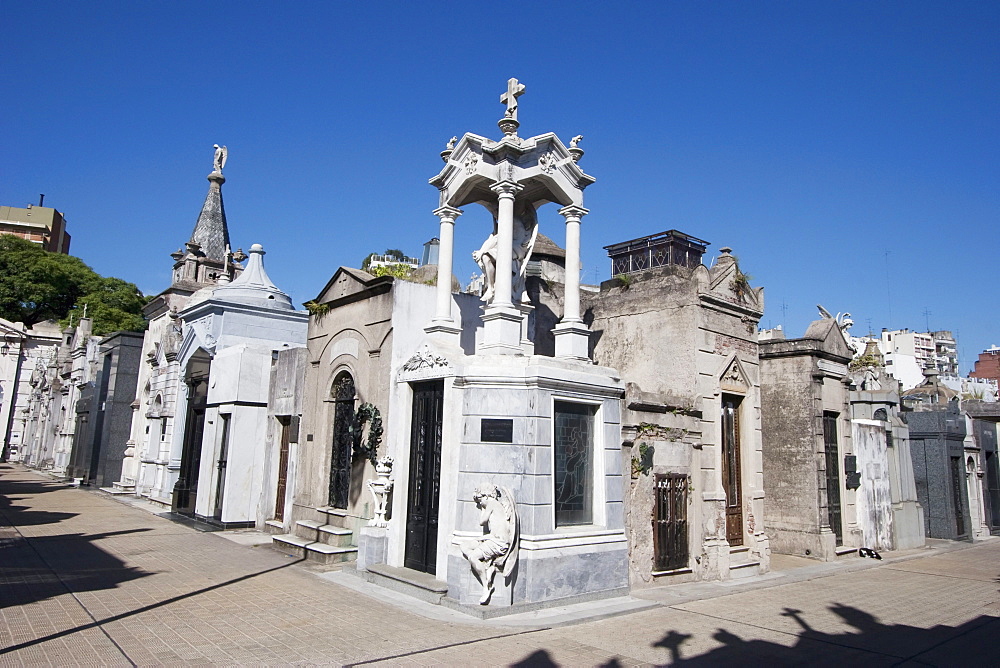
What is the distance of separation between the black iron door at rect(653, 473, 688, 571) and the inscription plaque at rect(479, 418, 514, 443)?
10.3ft

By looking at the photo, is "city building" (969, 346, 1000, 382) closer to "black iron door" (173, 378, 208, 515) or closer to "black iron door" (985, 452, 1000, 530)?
"black iron door" (985, 452, 1000, 530)

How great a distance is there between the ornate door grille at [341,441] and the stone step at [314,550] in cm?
94

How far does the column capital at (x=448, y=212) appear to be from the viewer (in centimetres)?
1063

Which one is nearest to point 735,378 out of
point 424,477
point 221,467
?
point 424,477

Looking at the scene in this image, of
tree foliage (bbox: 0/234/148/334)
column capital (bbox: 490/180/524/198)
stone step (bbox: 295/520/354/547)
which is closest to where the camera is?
column capital (bbox: 490/180/524/198)

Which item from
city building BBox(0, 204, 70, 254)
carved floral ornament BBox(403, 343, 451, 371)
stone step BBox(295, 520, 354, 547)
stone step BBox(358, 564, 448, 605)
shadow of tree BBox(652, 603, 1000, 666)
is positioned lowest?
shadow of tree BBox(652, 603, 1000, 666)

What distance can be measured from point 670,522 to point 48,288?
5387 centimetres

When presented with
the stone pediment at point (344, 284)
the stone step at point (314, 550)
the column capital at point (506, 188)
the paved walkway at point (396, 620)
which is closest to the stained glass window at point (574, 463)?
the paved walkway at point (396, 620)

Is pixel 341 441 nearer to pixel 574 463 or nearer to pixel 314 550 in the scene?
pixel 314 550

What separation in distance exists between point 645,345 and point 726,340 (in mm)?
1493

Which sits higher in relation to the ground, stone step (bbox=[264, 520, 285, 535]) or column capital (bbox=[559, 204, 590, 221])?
column capital (bbox=[559, 204, 590, 221])

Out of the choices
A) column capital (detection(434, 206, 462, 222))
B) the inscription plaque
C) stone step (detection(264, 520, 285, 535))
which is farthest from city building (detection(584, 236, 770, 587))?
stone step (detection(264, 520, 285, 535))

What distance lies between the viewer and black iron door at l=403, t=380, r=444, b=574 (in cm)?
945

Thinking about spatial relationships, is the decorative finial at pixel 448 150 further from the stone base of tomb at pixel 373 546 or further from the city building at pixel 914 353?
the city building at pixel 914 353
